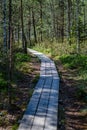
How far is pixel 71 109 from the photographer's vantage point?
11.1m

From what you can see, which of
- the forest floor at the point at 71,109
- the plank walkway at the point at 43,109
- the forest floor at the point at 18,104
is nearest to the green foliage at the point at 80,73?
the forest floor at the point at 71,109

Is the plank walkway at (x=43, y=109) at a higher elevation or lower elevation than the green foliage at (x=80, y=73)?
higher

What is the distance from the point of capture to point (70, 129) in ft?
29.2

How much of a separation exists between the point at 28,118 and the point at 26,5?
151ft

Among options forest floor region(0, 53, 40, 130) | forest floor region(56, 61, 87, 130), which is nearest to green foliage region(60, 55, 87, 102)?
forest floor region(56, 61, 87, 130)

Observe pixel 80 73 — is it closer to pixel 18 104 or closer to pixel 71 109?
pixel 71 109

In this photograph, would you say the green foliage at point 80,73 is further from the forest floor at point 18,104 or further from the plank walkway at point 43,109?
the forest floor at point 18,104

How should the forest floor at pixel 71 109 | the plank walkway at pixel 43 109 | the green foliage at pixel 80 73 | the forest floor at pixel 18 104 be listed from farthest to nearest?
the green foliage at pixel 80 73 → the forest floor at pixel 71 109 → the forest floor at pixel 18 104 → the plank walkway at pixel 43 109

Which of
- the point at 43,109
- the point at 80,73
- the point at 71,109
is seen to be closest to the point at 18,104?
the point at 43,109

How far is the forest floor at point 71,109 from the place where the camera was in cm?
932

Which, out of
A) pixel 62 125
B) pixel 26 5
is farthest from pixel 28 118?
pixel 26 5

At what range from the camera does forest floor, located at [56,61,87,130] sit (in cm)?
932

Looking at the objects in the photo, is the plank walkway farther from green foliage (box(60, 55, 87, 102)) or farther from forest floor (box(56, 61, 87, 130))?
green foliage (box(60, 55, 87, 102))

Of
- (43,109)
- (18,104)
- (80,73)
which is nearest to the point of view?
(43,109)
